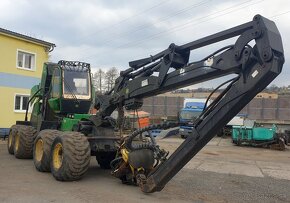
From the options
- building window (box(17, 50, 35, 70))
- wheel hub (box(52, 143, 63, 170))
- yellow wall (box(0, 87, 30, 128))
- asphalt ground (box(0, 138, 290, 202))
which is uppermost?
building window (box(17, 50, 35, 70))

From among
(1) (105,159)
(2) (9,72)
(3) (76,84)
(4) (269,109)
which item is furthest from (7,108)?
(4) (269,109)

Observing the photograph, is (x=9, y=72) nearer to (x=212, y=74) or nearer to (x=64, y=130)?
(x=64, y=130)

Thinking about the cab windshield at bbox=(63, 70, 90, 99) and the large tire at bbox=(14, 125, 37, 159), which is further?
the large tire at bbox=(14, 125, 37, 159)

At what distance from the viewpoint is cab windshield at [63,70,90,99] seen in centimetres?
1256

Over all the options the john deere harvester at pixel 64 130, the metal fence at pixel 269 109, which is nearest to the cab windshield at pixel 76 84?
the john deere harvester at pixel 64 130

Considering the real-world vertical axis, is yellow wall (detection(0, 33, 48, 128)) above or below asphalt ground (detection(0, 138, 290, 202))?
above

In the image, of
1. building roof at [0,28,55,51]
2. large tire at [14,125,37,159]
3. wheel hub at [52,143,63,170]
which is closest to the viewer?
wheel hub at [52,143,63,170]

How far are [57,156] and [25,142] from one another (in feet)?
12.1

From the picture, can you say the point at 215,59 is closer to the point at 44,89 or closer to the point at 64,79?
→ the point at 64,79

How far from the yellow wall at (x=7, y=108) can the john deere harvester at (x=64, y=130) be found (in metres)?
8.05

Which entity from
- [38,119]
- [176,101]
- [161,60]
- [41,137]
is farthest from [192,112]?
[161,60]

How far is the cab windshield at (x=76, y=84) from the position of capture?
1256 cm

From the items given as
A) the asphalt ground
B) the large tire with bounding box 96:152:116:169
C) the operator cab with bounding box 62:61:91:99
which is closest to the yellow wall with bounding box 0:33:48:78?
the asphalt ground

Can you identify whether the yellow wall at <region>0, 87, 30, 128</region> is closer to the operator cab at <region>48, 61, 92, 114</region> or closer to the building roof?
the building roof
